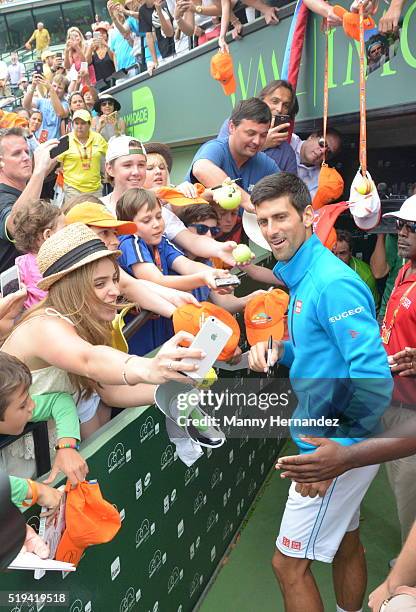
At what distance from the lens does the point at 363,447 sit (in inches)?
85.7

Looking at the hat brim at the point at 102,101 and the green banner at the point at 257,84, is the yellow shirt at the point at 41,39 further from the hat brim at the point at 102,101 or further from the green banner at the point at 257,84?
the hat brim at the point at 102,101

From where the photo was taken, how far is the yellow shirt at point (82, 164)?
266 inches

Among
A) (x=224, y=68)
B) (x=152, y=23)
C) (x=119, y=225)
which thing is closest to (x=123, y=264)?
(x=119, y=225)

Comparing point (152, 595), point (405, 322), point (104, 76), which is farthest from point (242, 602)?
point (104, 76)

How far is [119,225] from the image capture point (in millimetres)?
2590

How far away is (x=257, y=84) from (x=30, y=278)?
14.1 ft

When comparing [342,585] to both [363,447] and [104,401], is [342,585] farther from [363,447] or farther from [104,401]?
[104,401]

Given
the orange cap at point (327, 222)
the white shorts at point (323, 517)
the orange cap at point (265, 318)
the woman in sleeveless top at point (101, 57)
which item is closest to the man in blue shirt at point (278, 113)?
the orange cap at point (327, 222)

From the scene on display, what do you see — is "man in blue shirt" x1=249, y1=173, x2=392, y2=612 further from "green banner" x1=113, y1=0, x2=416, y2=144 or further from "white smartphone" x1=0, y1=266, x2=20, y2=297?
"green banner" x1=113, y1=0, x2=416, y2=144

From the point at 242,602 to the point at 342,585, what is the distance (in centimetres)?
61

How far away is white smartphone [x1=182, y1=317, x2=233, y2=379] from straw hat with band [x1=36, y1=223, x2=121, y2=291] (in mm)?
586

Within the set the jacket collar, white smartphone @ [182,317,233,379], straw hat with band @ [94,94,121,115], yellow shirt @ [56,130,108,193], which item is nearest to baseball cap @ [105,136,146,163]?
the jacket collar

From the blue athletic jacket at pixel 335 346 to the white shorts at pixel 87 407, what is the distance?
836 millimetres

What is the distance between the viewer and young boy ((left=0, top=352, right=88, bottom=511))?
161 centimetres
